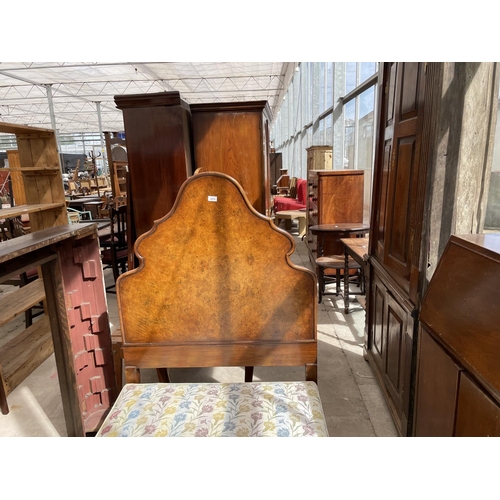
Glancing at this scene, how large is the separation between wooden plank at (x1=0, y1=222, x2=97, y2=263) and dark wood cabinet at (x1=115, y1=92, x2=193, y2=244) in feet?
3.15

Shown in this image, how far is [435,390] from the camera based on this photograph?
1.45 metres

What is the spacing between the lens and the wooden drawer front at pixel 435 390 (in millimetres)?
1298

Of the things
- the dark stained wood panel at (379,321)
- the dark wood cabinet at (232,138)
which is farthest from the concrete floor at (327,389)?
the dark wood cabinet at (232,138)

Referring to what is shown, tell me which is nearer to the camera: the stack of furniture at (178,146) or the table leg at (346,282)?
the stack of furniture at (178,146)

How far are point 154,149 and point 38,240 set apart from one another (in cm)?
150

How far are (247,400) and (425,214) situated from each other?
1186 millimetres

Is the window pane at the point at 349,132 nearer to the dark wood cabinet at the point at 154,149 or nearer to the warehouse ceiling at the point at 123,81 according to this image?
the dark wood cabinet at the point at 154,149

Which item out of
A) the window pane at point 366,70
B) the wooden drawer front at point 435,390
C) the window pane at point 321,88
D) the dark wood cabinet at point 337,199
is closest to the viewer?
the wooden drawer front at point 435,390

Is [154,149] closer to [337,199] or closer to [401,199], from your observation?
[401,199]

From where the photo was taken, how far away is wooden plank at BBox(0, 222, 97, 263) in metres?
1.37

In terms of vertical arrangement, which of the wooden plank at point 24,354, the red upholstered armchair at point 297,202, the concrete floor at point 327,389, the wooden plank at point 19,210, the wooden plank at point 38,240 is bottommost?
the concrete floor at point 327,389

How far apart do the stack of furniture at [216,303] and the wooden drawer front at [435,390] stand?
0.48m

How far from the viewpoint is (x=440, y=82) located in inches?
58.7
